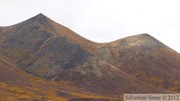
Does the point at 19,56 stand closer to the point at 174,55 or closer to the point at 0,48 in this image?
the point at 0,48

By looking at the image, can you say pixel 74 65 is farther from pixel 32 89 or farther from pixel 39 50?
pixel 32 89

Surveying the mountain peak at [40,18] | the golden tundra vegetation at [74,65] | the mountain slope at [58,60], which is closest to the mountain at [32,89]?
the golden tundra vegetation at [74,65]

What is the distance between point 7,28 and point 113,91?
8916 cm

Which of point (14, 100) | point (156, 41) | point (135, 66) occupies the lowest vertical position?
point (14, 100)

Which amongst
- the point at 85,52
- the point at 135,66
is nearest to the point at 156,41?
the point at 135,66

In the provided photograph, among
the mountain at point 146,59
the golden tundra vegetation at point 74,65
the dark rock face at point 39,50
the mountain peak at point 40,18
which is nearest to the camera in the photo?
the golden tundra vegetation at point 74,65

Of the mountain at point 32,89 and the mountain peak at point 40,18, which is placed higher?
the mountain peak at point 40,18

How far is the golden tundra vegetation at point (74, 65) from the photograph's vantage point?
117m

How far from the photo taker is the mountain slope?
133m

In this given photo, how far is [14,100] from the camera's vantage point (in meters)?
84.1

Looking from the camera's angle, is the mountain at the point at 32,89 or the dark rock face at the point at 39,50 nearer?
the mountain at the point at 32,89

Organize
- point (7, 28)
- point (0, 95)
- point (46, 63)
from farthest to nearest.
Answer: point (7, 28)
point (46, 63)
point (0, 95)

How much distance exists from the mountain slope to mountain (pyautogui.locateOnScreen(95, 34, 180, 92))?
14.3 metres

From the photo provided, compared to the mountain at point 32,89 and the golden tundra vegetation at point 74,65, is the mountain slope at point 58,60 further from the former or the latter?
the mountain at point 32,89
